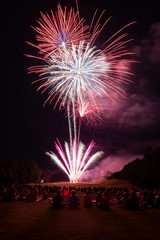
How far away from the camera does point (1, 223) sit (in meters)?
8.99

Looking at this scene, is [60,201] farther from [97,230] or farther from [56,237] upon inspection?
[56,237]

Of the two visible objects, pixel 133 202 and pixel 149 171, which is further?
pixel 149 171

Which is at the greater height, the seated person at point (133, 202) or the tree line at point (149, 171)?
the tree line at point (149, 171)

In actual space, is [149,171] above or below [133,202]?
above

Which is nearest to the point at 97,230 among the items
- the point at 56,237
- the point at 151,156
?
the point at 56,237

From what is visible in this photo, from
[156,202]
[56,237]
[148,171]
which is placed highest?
[148,171]

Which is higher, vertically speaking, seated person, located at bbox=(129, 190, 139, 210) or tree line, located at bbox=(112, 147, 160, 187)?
tree line, located at bbox=(112, 147, 160, 187)

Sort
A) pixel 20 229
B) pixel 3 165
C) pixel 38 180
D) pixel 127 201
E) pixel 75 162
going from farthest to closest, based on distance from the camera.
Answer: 1. pixel 38 180
2. pixel 3 165
3. pixel 75 162
4. pixel 127 201
5. pixel 20 229

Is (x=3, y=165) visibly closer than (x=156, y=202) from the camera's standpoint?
No

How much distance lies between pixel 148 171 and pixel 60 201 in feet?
170

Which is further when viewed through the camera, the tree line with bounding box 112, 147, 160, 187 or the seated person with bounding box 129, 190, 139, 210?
the tree line with bounding box 112, 147, 160, 187

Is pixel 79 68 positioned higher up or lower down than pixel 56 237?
higher up

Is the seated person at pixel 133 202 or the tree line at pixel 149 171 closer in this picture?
the seated person at pixel 133 202

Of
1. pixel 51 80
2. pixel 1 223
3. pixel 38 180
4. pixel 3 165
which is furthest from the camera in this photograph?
pixel 38 180
